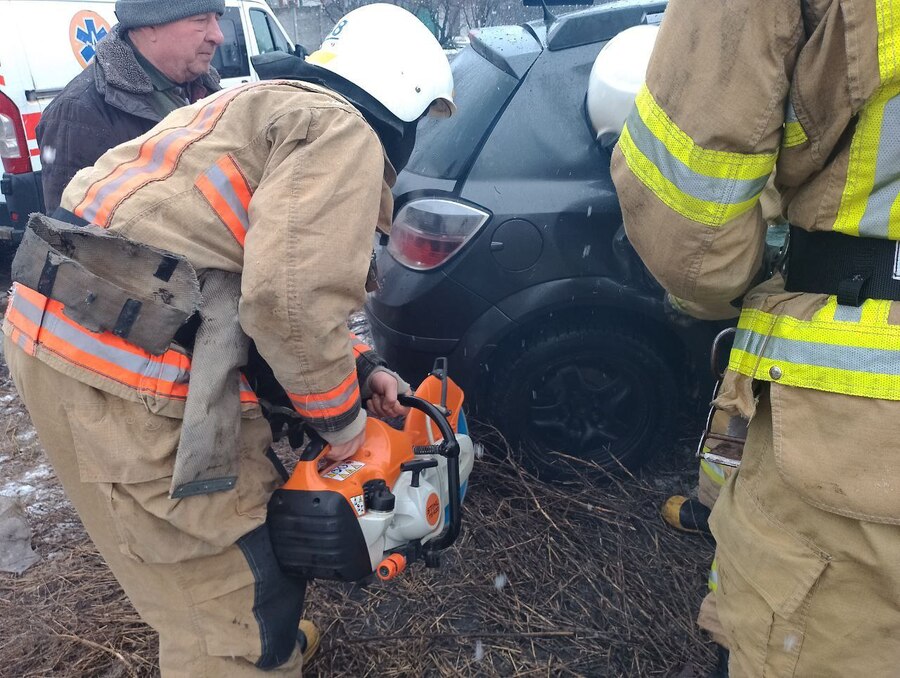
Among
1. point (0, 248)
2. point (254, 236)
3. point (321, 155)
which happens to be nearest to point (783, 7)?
point (321, 155)

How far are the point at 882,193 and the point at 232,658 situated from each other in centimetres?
163

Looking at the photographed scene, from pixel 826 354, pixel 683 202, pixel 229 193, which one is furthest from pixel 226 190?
pixel 826 354

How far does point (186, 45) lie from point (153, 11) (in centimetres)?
15

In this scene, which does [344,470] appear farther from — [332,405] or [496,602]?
[496,602]

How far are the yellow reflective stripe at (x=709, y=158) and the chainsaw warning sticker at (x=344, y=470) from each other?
100 cm

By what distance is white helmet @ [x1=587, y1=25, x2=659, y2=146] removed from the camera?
89.6 inches

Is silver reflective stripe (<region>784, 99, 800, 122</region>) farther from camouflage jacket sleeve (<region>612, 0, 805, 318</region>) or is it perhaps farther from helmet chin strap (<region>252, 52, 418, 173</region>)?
helmet chin strap (<region>252, 52, 418, 173</region>)

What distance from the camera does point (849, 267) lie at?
1.21 m

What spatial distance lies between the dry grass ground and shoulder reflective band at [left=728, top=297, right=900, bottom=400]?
1.20m

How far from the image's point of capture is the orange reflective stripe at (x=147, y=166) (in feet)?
4.79

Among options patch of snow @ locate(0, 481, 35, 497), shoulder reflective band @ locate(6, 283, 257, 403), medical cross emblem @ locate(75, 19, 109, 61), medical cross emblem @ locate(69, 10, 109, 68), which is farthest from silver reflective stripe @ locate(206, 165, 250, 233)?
medical cross emblem @ locate(75, 19, 109, 61)

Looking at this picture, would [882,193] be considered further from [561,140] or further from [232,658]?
[232,658]

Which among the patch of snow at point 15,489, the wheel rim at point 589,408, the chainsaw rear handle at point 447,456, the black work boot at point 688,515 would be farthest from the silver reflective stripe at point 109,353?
the patch of snow at point 15,489

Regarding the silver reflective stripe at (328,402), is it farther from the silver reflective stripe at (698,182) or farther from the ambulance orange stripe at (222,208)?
the silver reflective stripe at (698,182)
